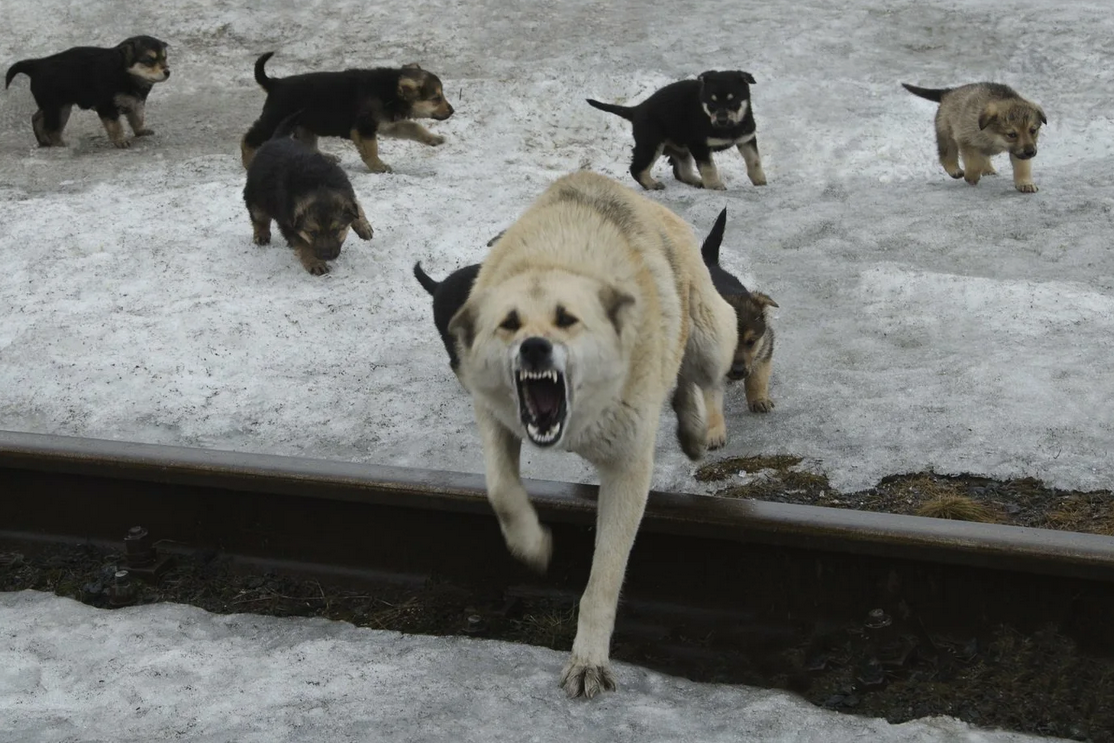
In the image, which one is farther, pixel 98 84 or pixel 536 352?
pixel 98 84

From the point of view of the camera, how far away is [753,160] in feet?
32.9

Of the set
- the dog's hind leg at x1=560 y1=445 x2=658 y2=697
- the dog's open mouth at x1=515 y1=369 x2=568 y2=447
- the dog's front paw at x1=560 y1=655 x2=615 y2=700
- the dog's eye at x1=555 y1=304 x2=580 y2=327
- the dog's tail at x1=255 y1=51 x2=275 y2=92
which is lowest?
the dog's tail at x1=255 y1=51 x2=275 y2=92

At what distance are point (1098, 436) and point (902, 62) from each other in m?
6.36

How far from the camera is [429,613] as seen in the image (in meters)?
5.14

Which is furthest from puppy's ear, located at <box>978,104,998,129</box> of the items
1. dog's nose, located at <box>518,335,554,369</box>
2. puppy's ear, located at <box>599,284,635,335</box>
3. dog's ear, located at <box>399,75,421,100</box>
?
dog's nose, located at <box>518,335,554,369</box>

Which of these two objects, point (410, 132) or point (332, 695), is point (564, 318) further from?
point (410, 132)

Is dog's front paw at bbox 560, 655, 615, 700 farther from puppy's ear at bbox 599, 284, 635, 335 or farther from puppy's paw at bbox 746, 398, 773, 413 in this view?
puppy's paw at bbox 746, 398, 773, 413

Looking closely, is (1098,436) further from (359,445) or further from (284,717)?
(284,717)

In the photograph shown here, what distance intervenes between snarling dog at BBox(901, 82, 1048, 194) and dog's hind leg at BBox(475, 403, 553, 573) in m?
6.40

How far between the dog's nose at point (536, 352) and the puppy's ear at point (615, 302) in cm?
36

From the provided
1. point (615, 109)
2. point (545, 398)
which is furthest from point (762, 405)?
point (615, 109)

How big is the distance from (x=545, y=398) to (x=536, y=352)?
0.26 meters

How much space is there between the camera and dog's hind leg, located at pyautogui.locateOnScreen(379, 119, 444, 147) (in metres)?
10.6

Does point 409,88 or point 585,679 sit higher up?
point 585,679
